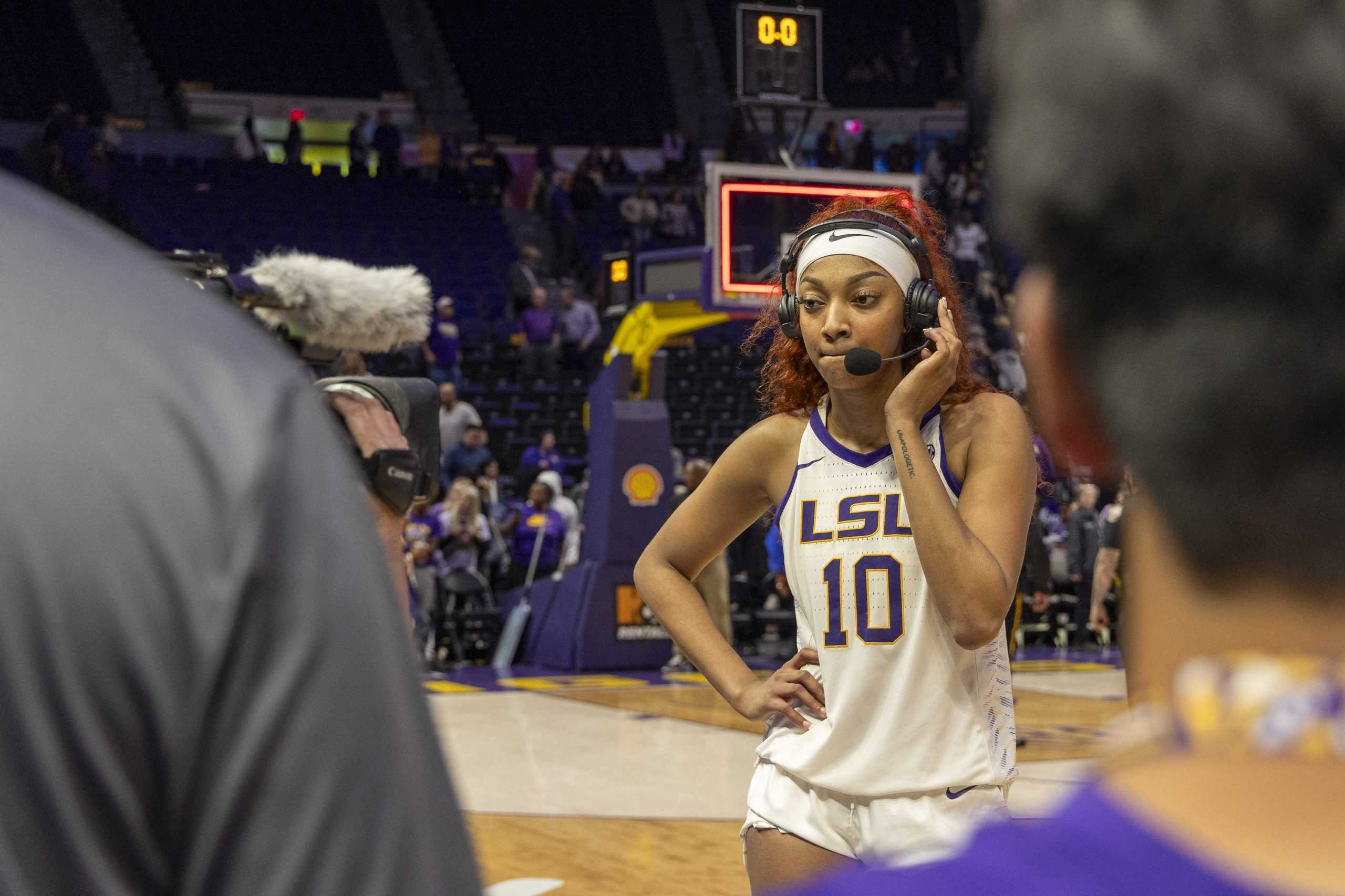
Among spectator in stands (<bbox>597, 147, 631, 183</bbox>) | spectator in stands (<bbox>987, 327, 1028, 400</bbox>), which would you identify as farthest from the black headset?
spectator in stands (<bbox>597, 147, 631, 183</bbox>)

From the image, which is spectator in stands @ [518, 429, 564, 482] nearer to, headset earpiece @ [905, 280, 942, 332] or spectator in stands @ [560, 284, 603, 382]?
spectator in stands @ [560, 284, 603, 382]

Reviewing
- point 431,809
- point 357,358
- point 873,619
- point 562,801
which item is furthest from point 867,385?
point 562,801

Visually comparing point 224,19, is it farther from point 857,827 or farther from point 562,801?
point 857,827

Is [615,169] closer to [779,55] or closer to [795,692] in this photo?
[779,55]

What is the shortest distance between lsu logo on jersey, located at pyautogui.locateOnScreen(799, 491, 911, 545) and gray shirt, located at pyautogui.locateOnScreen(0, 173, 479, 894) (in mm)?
1886

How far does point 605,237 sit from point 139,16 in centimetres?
883

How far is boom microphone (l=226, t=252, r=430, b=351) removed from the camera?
252cm

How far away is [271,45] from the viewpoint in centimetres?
2633

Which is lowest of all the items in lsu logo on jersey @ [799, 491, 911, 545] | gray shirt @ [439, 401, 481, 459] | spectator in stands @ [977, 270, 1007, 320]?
gray shirt @ [439, 401, 481, 459]

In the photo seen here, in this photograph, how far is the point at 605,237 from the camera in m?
23.8

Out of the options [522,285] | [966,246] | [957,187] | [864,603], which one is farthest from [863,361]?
[957,187]

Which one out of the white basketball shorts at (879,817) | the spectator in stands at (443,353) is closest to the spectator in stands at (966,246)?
the spectator in stands at (443,353)

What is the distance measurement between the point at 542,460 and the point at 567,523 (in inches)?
87.7

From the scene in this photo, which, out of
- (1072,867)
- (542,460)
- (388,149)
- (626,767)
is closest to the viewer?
(1072,867)
